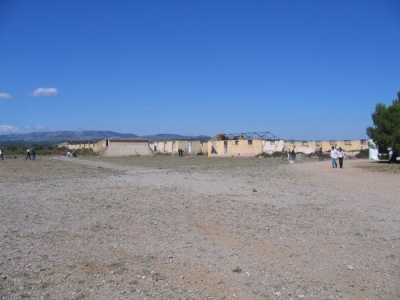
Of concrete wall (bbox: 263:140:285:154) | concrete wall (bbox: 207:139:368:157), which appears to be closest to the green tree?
concrete wall (bbox: 207:139:368:157)

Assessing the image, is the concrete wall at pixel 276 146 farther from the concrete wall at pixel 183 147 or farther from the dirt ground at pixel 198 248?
the dirt ground at pixel 198 248

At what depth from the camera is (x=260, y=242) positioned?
26.3ft

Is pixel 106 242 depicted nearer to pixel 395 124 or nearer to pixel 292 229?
pixel 292 229

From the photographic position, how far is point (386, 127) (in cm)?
3334

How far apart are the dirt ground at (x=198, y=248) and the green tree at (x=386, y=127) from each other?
67.1ft

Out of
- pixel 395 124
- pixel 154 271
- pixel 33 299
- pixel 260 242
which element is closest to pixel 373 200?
pixel 260 242

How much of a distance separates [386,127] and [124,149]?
54986 millimetres

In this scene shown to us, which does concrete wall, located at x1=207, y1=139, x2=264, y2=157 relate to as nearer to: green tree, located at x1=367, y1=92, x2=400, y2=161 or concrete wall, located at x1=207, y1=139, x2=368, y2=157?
concrete wall, located at x1=207, y1=139, x2=368, y2=157

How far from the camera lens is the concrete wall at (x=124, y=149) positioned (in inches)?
3172

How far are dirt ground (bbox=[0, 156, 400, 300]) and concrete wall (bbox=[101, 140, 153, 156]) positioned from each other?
67.4 m

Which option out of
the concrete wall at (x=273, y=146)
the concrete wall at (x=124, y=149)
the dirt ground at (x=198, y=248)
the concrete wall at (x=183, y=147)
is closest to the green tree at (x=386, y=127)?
the dirt ground at (x=198, y=248)

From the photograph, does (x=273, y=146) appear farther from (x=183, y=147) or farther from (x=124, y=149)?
(x=124, y=149)

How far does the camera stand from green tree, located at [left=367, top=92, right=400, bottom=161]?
3212 centimetres

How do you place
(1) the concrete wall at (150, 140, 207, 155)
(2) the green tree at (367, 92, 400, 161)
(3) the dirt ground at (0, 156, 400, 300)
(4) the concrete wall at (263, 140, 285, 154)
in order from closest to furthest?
(3) the dirt ground at (0, 156, 400, 300)
(2) the green tree at (367, 92, 400, 161)
(4) the concrete wall at (263, 140, 285, 154)
(1) the concrete wall at (150, 140, 207, 155)
